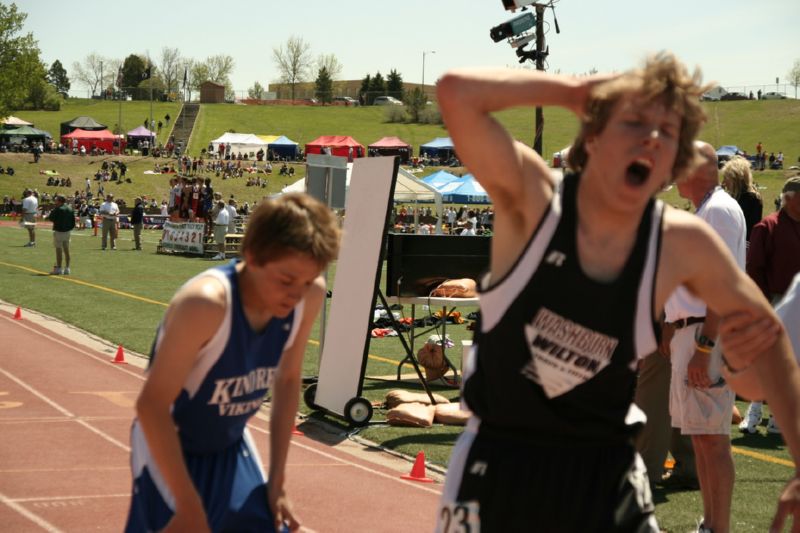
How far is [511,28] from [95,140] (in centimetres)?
6968

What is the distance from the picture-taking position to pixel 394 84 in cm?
15638

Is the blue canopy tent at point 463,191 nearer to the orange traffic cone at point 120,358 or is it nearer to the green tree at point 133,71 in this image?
the orange traffic cone at point 120,358

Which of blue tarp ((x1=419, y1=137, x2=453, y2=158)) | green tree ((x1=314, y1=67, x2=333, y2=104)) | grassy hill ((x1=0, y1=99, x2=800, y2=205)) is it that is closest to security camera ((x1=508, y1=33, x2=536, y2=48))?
grassy hill ((x1=0, y1=99, x2=800, y2=205))

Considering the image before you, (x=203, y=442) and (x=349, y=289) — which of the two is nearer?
(x=203, y=442)

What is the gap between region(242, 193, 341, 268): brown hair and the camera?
3.08m

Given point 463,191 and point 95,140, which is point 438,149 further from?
point 463,191

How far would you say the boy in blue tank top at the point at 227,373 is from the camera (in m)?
3.04

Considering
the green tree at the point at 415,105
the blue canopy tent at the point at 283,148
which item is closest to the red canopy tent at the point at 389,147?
the blue canopy tent at the point at 283,148

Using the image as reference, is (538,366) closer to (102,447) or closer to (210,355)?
(210,355)

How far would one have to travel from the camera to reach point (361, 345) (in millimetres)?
9930

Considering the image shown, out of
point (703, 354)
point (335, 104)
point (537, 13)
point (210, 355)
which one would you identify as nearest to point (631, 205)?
point (210, 355)

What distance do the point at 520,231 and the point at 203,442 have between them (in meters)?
1.27

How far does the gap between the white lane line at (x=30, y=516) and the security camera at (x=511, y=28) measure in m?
15.0

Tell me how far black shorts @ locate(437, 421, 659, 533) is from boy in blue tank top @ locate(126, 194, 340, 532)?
0.75 meters
